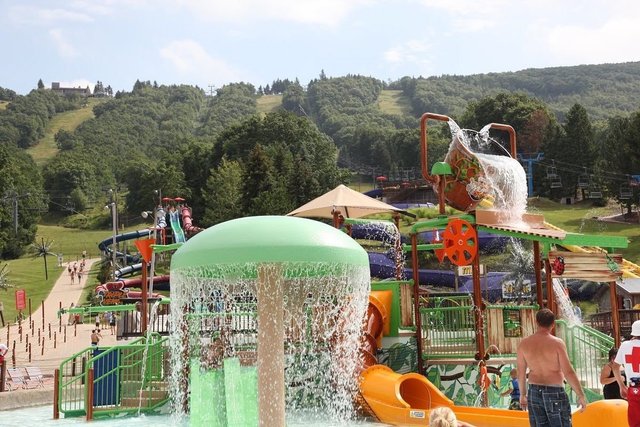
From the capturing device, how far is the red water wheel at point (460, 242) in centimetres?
1677

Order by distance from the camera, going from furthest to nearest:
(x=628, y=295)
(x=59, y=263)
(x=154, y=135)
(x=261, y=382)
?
(x=154, y=135) → (x=59, y=263) → (x=628, y=295) → (x=261, y=382)

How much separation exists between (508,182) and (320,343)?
5.47 m

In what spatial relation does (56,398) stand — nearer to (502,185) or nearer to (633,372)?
(502,185)

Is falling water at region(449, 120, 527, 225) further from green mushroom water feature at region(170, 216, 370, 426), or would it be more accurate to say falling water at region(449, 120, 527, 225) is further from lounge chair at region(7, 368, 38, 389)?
Answer: lounge chair at region(7, 368, 38, 389)

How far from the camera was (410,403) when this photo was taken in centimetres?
1590

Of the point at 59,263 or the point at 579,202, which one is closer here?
the point at 59,263

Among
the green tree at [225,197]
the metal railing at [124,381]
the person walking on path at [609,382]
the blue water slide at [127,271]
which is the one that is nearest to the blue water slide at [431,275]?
the blue water slide at [127,271]

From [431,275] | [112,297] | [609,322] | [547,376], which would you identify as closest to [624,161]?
[431,275]

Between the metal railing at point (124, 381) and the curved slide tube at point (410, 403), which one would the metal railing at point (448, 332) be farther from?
the metal railing at point (124, 381)

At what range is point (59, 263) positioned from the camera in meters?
75.2

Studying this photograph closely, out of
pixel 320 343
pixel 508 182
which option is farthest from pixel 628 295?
pixel 320 343

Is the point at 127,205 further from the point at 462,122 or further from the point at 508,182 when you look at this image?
the point at 508,182

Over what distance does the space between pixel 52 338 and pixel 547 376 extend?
3365 centimetres

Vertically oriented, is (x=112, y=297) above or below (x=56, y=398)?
above
